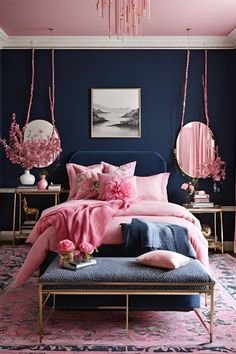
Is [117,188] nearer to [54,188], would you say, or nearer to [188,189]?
[54,188]

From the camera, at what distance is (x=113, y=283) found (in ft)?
11.4

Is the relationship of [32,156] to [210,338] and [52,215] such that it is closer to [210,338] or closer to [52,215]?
[52,215]

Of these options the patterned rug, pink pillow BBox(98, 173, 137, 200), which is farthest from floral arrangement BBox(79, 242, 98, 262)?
pink pillow BBox(98, 173, 137, 200)

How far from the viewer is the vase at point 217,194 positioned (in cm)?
721

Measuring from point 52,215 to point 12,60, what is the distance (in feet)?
11.6

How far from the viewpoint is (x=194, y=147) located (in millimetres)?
7238

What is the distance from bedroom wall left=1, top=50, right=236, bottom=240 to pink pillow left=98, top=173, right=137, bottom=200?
115 cm

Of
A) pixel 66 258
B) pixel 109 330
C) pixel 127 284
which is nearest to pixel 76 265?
pixel 66 258

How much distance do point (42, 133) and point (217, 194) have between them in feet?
9.06

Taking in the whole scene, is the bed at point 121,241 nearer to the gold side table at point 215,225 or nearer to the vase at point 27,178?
the gold side table at point 215,225

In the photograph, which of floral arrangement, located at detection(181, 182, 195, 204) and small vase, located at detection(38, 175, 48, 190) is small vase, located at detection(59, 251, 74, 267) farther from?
floral arrangement, located at detection(181, 182, 195, 204)

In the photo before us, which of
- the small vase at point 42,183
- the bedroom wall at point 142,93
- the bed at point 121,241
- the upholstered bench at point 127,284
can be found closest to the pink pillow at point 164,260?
the upholstered bench at point 127,284

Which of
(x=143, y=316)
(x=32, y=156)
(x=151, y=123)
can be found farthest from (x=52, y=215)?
(x=151, y=123)

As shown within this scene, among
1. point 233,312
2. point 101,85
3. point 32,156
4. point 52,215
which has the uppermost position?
point 101,85
